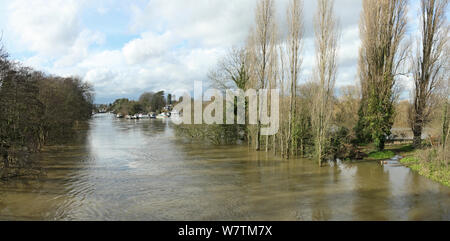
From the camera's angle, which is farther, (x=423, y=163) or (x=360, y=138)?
(x=360, y=138)

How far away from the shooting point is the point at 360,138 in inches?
609

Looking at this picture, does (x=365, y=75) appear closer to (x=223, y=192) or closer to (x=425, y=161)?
(x=425, y=161)

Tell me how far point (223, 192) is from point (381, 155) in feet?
31.3

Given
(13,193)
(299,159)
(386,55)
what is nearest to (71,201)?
(13,193)

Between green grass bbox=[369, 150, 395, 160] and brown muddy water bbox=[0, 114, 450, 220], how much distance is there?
1297 mm

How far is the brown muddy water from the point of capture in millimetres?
6621

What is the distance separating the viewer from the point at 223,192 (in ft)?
27.6

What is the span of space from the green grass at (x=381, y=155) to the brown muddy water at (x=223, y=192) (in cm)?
130

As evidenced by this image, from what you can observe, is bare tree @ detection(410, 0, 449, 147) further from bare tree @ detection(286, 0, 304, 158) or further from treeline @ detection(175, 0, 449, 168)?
bare tree @ detection(286, 0, 304, 158)
